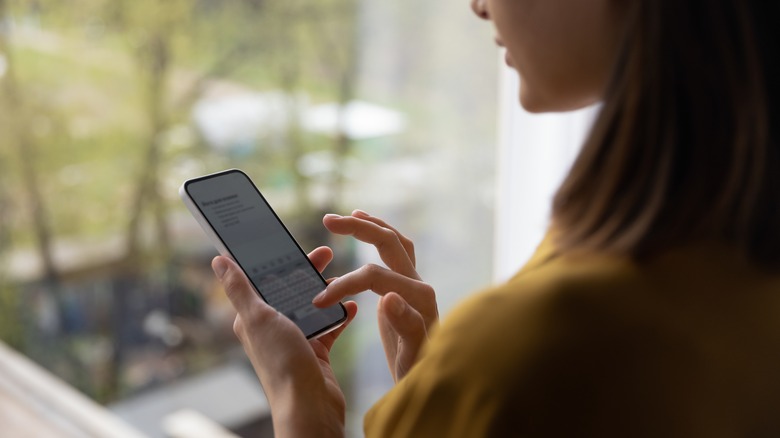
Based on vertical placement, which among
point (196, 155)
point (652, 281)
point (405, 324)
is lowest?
point (196, 155)

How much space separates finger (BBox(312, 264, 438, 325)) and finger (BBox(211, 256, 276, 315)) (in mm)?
56

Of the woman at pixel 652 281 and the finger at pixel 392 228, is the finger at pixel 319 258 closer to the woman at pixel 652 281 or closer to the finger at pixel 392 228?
the finger at pixel 392 228

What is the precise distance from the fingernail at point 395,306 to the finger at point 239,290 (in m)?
0.09

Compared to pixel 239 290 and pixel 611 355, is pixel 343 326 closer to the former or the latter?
pixel 239 290

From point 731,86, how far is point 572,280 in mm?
135

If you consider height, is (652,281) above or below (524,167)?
above

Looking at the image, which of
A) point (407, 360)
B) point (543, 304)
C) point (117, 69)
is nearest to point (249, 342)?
point (407, 360)

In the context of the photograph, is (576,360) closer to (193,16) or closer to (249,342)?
(249,342)

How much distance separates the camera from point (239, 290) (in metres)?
0.72

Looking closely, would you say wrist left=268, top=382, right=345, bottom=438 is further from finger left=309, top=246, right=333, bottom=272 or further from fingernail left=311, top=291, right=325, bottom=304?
finger left=309, top=246, right=333, bottom=272

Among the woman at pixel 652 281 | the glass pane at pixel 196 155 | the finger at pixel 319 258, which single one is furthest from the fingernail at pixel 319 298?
the glass pane at pixel 196 155

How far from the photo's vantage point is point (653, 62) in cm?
45

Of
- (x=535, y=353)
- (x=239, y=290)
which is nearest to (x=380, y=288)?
(x=239, y=290)

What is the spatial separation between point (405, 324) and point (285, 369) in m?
0.11
